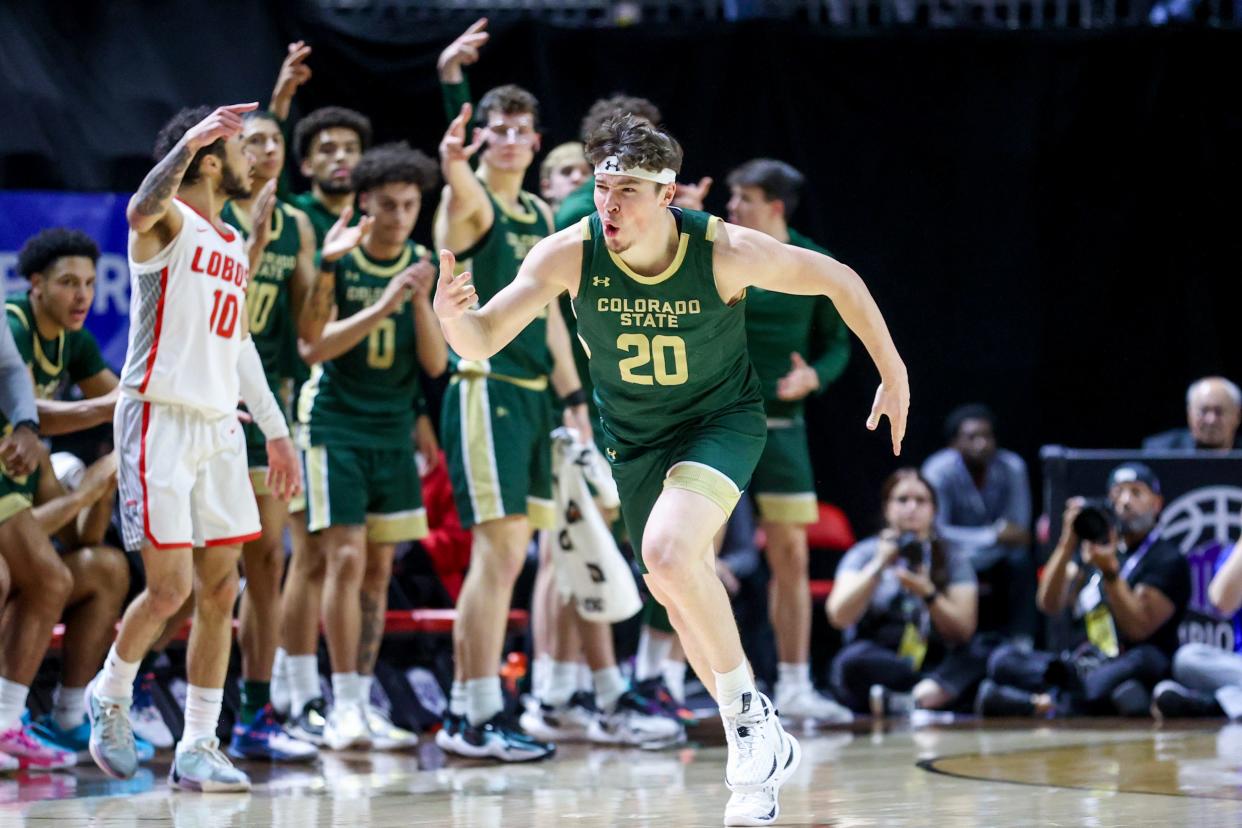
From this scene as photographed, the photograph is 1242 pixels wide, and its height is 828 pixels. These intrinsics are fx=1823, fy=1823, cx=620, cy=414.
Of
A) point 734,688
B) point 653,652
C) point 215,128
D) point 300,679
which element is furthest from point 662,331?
point 653,652

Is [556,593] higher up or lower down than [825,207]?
lower down

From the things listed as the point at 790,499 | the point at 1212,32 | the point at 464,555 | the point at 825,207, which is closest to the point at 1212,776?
the point at 790,499

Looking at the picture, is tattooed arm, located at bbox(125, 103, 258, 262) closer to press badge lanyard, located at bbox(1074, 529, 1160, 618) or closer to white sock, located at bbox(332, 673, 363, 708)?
white sock, located at bbox(332, 673, 363, 708)

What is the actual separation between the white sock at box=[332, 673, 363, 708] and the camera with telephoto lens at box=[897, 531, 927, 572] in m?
2.64

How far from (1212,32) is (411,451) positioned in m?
5.05

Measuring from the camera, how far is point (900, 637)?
830 cm

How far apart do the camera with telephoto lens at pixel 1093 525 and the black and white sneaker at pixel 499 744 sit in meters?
2.80

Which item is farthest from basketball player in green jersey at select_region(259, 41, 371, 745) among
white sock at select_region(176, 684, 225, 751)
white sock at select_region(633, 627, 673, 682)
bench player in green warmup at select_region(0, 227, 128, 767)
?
white sock at select_region(633, 627, 673, 682)

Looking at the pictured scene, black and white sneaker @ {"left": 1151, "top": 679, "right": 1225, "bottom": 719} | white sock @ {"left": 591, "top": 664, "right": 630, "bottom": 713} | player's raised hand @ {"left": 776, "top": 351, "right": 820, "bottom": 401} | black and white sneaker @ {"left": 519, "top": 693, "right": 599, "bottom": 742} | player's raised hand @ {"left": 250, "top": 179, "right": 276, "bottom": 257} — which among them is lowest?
black and white sneaker @ {"left": 1151, "top": 679, "right": 1225, "bottom": 719}

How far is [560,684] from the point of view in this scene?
7051 millimetres

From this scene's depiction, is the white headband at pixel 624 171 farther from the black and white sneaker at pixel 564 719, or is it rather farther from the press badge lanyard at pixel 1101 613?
the press badge lanyard at pixel 1101 613

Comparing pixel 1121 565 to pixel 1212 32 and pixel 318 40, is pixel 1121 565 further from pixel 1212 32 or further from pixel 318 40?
pixel 318 40

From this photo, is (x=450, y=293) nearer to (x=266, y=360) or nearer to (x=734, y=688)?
(x=734, y=688)

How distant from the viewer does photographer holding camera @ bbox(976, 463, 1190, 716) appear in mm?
7879
